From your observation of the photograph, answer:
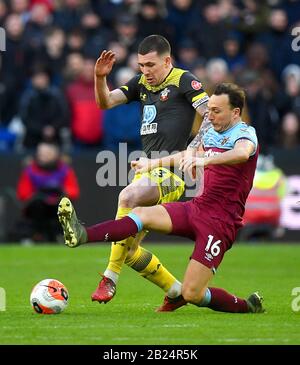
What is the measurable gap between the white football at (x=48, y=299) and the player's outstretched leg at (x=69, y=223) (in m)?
1.10

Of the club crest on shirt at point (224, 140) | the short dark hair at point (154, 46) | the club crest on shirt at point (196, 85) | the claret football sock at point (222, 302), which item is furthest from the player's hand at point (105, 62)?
the claret football sock at point (222, 302)

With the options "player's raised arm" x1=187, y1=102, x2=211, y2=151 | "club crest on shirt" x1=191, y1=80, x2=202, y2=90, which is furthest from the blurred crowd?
"player's raised arm" x1=187, y1=102, x2=211, y2=151

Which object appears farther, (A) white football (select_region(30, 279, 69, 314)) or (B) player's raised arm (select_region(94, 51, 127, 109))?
(B) player's raised arm (select_region(94, 51, 127, 109))

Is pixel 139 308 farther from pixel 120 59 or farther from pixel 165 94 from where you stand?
pixel 120 59

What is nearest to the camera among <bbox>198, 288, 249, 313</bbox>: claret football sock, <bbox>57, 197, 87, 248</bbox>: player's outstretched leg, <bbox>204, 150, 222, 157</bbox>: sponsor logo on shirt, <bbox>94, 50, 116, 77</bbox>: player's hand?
<bbox>57, 197, 87, 248</bbox>: player's outstretched leg

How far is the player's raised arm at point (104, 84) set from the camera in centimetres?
1084

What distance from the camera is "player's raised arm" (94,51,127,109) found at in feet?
35.6

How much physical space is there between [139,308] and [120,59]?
10374mm

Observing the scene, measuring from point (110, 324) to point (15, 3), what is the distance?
13.1m

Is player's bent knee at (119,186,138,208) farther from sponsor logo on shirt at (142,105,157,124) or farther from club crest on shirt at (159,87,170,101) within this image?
club crest on shirt at (159,87,170,101)

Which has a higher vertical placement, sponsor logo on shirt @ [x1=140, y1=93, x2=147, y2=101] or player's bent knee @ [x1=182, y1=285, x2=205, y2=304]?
sponsor logo on shirt @ [x1=140, y1=93, x2=147, y2=101]

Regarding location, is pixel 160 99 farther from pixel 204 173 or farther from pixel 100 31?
pixel 100 31

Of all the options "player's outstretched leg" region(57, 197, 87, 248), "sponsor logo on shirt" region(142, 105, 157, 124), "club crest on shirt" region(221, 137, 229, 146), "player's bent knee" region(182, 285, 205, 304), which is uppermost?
"sponsor logo on shirt" region(142, 105, 157, 124)

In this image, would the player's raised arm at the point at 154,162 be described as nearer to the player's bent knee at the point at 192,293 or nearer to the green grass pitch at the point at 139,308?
the player's bent knee at the point at 192,293
